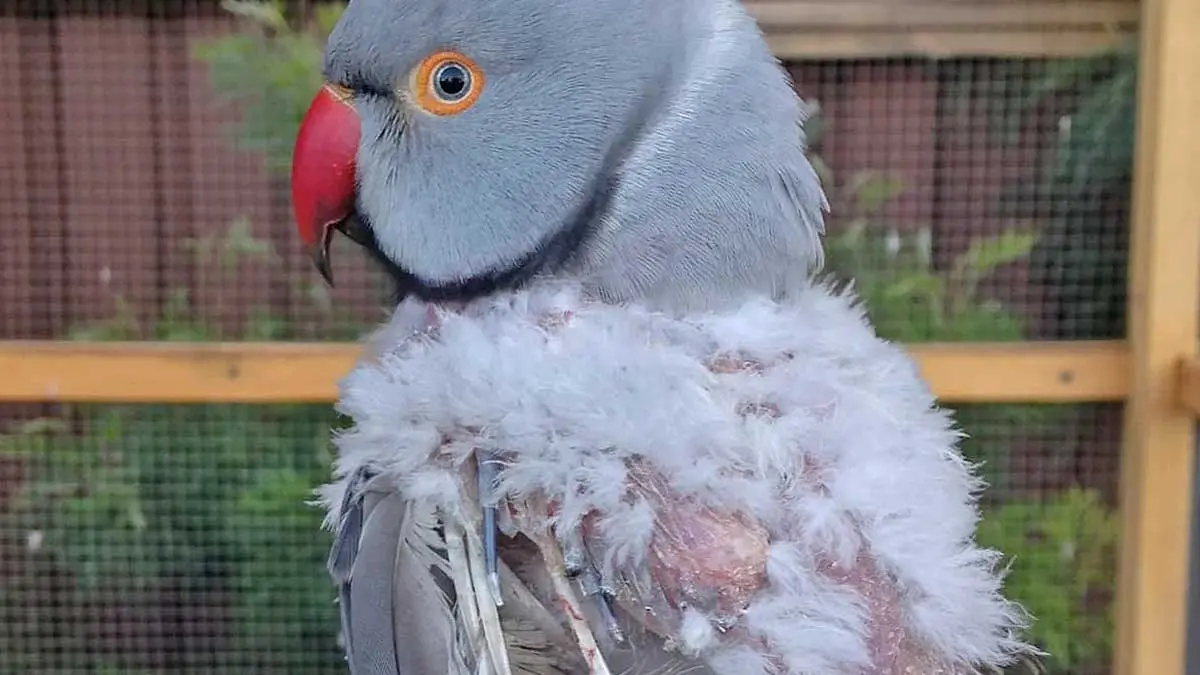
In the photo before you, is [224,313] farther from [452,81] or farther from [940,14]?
[940,14]

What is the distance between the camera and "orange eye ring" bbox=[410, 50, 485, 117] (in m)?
0.41

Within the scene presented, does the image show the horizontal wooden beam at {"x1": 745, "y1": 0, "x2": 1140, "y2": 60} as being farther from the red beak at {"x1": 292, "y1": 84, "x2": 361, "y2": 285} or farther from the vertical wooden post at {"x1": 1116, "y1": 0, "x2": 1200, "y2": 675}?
the red beak at {"x1": 292, "y1": 84, "x2": 361, "y2": 285}

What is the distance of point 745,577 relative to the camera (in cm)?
36

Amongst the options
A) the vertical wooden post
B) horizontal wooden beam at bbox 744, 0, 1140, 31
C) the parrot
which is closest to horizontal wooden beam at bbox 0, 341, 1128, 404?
the vertical wooden post

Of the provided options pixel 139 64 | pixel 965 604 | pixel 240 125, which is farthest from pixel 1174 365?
pixel 139 64

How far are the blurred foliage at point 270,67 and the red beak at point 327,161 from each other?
41cm

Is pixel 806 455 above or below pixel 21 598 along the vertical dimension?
above

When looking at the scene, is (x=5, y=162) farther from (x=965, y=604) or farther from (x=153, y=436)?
(x=965, y=604)

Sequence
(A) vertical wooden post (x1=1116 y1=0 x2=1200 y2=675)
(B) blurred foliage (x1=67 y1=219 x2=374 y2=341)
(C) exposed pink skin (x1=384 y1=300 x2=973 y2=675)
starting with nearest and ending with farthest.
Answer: (C) exposed pink skin (x1=384 y1=300 x2=973 y2=675) < (A) vertical wooden post (x1=1116 y1=0 x2=1200 y2=675) < (B) blurred foliage (x1=67 y1=219 x2=374 y2=341)

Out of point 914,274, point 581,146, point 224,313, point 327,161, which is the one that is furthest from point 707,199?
point 224,313

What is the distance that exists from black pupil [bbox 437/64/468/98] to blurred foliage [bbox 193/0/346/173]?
0.46 m

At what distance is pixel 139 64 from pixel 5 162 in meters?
0.15

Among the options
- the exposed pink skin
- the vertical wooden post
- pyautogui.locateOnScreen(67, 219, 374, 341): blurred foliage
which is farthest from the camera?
pyautogui.locateOnScreen(67, 219, 374, 341): blurred foliage

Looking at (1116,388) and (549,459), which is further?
(1116,388)
